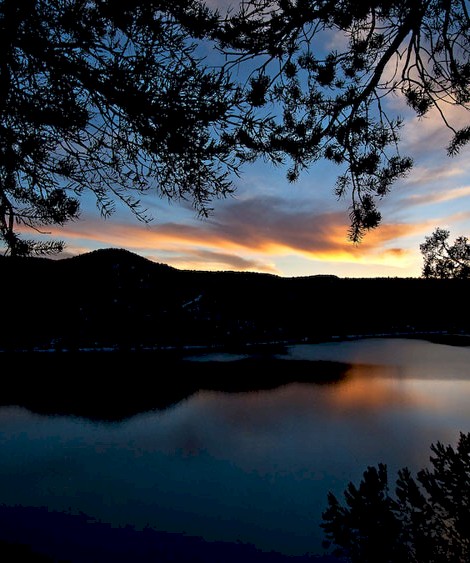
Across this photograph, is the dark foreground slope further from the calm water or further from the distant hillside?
the distant hillside

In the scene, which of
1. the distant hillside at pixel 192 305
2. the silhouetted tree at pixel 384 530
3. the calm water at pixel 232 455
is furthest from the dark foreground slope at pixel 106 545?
the distant hillside at pixel 192 305

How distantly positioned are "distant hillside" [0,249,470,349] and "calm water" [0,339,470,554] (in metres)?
5.42

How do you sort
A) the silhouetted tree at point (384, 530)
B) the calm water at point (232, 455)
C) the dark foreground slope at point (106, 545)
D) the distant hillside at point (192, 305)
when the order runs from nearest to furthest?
the silhouetted tree at point (384, 530) < the dark foreground slope at point (106, 545) < the calm water at point (232, 455) < the distant hillside at point (192, 305)

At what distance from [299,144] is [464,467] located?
3002 millimetres

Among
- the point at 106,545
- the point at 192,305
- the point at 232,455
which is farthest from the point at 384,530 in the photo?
the point at 192,305

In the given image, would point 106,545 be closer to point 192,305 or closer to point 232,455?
point 232,455

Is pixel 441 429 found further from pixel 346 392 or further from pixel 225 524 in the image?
pixel 225 524

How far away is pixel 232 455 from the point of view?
406 centimetres

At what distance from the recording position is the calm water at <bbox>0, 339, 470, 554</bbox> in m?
2.99

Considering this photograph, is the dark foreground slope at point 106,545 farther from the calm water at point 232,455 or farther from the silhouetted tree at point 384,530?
the silhouetted tree at point 384,530

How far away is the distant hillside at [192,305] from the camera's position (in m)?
11.3

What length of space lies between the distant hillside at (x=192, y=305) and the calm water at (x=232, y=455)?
5.42 meters

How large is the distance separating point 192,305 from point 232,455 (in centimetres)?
1008

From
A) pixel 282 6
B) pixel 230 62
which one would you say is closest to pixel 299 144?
pixel 230 62
